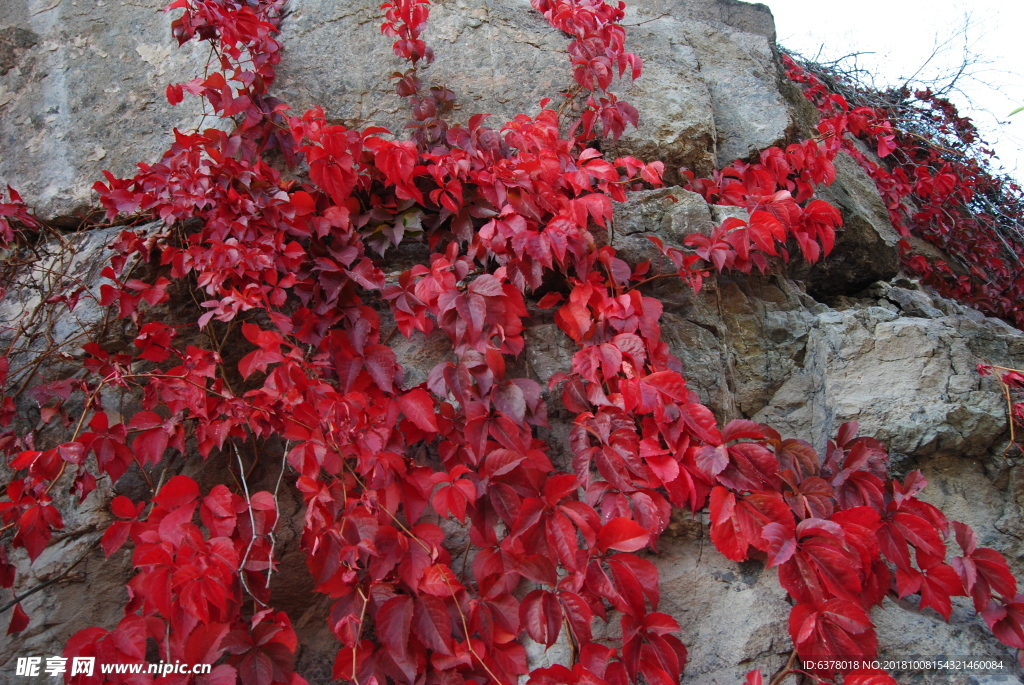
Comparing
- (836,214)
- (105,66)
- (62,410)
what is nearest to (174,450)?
(62,410)

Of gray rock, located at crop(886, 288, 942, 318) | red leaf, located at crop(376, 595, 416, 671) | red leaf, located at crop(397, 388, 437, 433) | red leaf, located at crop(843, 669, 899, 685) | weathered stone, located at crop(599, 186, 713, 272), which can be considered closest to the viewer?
red leaf, located at crop(843, 669, 899, 685)

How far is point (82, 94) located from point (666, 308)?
1.78 m

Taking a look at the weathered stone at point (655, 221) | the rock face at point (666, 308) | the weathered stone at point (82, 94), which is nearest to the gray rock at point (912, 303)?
the rock face at point (666, 308)

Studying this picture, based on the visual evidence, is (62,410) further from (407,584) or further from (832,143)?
(832,143)

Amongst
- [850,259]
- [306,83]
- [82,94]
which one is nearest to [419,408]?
[306,83]

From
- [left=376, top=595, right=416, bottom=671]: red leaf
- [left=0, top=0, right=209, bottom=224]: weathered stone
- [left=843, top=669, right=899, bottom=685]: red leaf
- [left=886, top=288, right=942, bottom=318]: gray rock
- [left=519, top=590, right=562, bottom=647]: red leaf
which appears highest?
[left=0, top=0, right=209, bottom=224]: weathered stone

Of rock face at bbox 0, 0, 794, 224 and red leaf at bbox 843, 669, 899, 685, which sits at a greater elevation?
rock face at bbox 0, 0, 794, 224

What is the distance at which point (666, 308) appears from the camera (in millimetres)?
1612

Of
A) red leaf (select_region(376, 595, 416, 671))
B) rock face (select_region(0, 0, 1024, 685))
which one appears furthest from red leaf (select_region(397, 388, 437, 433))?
red leaf (select_region(376, 595, 416, 671))

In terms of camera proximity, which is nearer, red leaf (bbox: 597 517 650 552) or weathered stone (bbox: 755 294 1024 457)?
red leaf (bbox: 597 517 650 552)

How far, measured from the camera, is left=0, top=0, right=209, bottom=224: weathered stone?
168cm

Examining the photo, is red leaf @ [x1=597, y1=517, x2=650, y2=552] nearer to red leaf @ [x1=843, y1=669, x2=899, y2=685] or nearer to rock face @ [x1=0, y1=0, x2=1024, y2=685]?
rock face @ [x1=0, y1=0, x2=1024, y2=685]

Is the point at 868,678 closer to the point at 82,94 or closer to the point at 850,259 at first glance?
the point at 850,259

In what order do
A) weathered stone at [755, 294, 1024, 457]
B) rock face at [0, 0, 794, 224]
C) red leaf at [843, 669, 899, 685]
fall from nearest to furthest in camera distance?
red leaf at [843, 669, 899, 685] < weathered stone at [755, 294, 1024, 457] < rock face at [0, 0, 794, 224]
